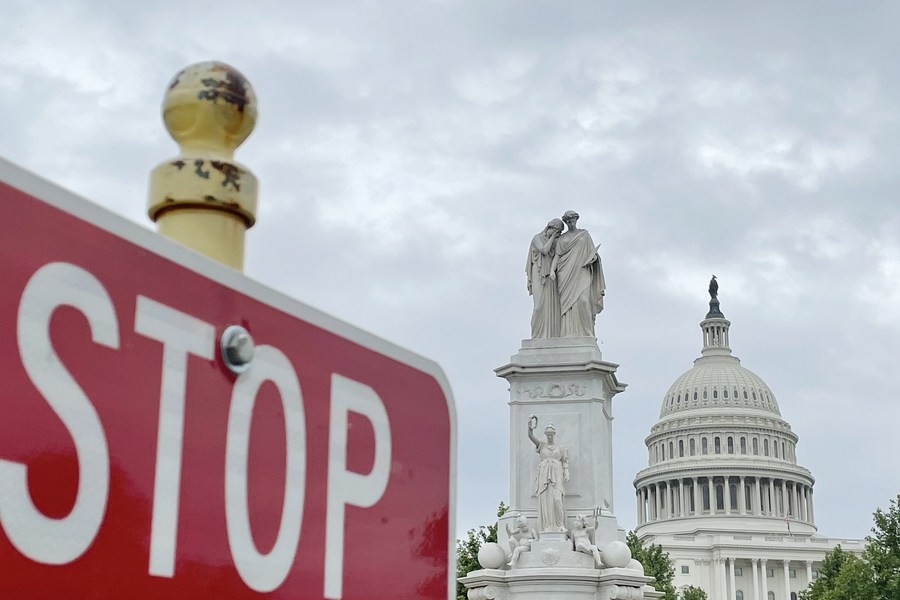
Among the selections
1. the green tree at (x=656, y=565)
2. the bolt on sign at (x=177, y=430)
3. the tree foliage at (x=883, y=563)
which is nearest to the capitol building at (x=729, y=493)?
the green tree at (x=656, y=565)

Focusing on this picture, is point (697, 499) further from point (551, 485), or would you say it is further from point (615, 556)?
point (615, 556)

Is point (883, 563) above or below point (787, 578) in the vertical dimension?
below

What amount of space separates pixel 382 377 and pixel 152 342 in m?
0.53

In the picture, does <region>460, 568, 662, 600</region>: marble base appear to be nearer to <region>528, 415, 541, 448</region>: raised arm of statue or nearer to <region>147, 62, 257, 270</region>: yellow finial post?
<region>528, 415, 541, 448</region>: raised arm of statue

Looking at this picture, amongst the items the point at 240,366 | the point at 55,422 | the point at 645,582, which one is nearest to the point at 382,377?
the point at 240,366

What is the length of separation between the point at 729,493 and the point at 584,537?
10330cm

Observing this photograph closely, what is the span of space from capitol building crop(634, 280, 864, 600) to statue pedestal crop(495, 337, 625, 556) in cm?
9045

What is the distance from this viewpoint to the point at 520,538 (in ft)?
58.3

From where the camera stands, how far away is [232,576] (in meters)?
1.49

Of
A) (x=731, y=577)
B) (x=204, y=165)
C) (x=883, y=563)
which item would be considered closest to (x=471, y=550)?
(x=883, y=563)

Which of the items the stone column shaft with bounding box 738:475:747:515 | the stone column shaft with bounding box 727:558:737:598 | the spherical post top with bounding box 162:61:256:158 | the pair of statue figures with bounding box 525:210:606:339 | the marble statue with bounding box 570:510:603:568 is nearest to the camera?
the spherical post top with bounding box 162:61:256:158

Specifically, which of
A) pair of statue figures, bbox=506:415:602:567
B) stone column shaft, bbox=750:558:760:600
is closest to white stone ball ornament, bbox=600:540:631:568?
pair of statue figures, bbox=506:415:602:567

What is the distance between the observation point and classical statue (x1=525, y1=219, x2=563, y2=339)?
1900 centimetres

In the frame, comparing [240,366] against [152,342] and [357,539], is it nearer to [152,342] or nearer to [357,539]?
[152,342]
